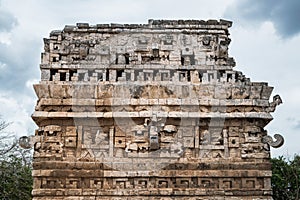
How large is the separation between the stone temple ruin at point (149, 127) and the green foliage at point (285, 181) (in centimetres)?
1222

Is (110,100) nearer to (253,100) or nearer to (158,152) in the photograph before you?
(158,152)

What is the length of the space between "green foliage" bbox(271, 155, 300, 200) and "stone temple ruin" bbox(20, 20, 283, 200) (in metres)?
12.2

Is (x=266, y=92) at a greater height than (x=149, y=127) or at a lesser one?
greater

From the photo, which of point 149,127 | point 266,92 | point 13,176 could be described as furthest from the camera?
point 13,176

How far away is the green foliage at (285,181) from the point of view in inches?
→ 784

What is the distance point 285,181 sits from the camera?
2005cm

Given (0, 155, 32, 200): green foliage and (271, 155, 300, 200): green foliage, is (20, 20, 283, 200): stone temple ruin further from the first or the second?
(271, 155, 300, 200): green foliage

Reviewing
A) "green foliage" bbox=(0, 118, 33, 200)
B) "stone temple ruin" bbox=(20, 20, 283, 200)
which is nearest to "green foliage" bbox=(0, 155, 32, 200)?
"green foliage" bbox=(0, 118, 33, 200)

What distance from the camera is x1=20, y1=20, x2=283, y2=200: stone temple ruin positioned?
27.1ft

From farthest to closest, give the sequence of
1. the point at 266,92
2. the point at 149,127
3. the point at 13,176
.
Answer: the point at 13,176 → the point at 266,92 → the point at 149,127

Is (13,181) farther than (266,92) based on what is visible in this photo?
Yes

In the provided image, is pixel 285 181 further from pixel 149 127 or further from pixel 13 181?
pixel 149 127

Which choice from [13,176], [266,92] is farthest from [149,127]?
[13,176]

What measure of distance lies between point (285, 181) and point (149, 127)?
44.5ft
